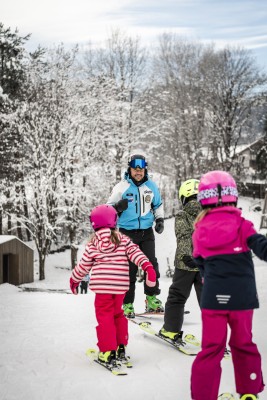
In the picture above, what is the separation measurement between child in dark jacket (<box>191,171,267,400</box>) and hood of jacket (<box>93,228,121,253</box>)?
1.22 meters

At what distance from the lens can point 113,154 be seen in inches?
1250

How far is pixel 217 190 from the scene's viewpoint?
344 centimetres

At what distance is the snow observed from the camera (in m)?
3.94

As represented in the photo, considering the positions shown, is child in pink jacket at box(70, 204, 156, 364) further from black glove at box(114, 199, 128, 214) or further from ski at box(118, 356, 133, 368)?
black glove at box(114, 199, 128, 214)

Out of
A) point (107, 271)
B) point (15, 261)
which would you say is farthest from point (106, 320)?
point (15, 261)

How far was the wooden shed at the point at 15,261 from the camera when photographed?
19188 millimetres

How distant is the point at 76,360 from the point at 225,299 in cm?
203

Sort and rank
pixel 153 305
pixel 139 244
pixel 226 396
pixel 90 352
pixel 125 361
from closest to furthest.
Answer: pixel 226 396, pixel 125 361, pixel 90 352, pixel 139 244, pixel 153 305

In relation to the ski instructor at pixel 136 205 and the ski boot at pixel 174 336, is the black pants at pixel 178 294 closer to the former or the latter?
the ski boot at pixel 174 336

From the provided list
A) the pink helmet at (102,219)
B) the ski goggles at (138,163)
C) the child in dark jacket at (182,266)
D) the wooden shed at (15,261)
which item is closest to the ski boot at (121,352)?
the child in dark jacket at (182,266)

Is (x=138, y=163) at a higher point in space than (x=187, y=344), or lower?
higher

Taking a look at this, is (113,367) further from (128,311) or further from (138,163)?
(138,163)

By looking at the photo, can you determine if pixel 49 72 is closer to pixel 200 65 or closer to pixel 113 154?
pixel 113 154

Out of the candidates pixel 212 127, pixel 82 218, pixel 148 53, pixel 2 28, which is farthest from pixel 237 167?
pixel 2 28
